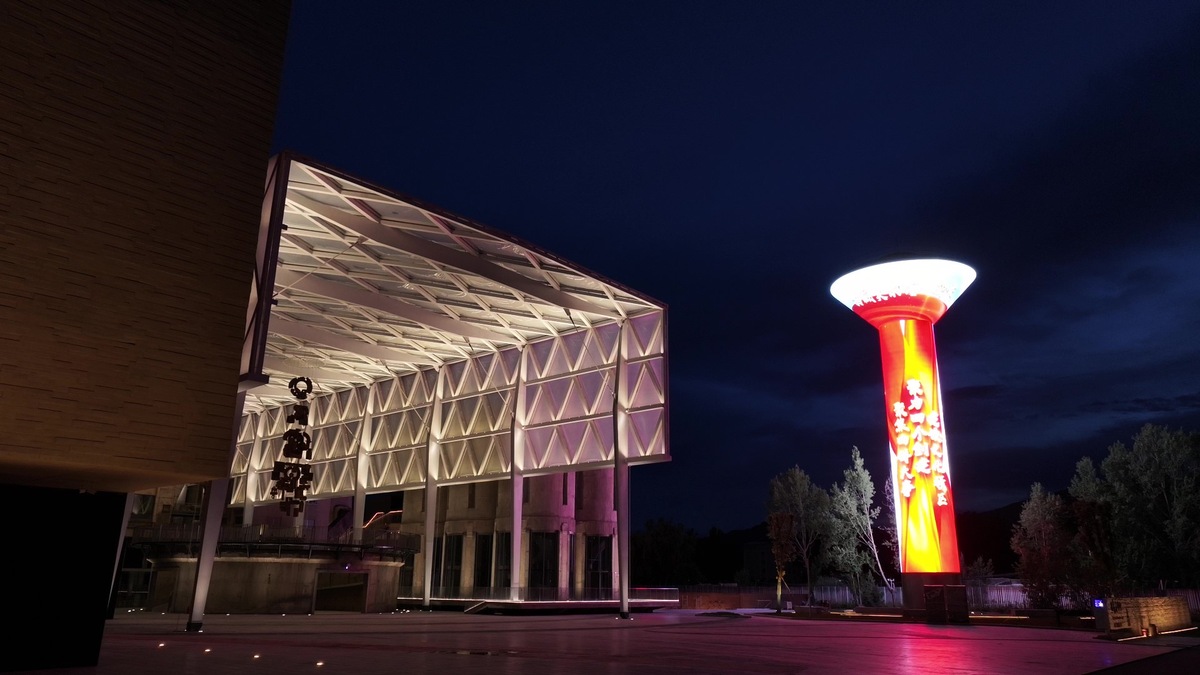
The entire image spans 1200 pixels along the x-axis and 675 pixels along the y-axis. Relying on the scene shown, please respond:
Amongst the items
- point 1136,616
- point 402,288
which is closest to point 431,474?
point 402,288

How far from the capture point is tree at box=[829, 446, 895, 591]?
4894cm

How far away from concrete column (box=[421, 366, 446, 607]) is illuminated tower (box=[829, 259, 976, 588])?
23.5 meters

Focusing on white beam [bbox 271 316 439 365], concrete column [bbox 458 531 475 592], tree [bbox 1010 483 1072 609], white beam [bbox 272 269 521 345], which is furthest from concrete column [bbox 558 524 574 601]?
tree [bbox 1010 483 1072 609]

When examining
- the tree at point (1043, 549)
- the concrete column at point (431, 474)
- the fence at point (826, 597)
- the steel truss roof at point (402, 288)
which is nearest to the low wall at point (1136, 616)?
the tree at point (1043, 549)

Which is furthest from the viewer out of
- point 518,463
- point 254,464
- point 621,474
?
point 254,464

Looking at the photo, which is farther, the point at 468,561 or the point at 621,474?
the point at 468,561

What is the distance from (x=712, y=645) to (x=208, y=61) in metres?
15.3

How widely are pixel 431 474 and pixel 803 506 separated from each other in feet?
82.8

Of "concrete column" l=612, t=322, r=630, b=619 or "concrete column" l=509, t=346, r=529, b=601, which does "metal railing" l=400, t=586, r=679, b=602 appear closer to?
"concrete column" l=509, t=346, r=529, b=601

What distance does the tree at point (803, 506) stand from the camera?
5144cm

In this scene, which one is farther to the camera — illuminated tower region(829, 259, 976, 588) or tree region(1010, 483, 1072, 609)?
tree region(1010, 483, 1072, 609)

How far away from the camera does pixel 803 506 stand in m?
52.9

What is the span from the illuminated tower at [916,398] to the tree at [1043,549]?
558cm

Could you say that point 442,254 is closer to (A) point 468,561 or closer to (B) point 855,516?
(A) point 468,561
